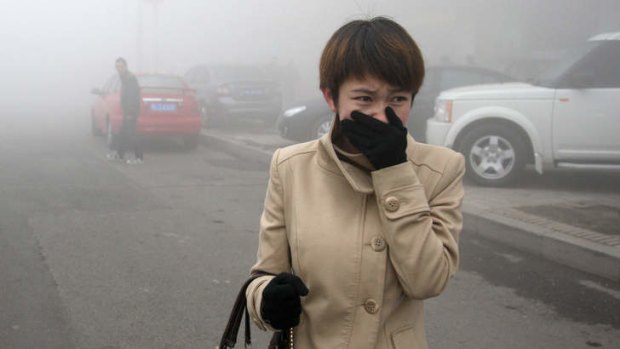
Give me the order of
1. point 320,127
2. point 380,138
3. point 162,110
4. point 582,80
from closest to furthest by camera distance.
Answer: point 380,138
point 582,80
point 320,127
point 162,110

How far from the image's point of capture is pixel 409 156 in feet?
5.71

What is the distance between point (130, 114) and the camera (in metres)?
11.6

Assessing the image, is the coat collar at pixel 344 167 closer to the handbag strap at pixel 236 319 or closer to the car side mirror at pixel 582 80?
the handbag strap at pixel 236 319

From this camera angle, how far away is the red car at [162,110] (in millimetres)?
12719

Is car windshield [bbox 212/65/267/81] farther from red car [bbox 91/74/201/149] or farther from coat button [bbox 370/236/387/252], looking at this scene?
coat button [bbox 370/236/387/252]

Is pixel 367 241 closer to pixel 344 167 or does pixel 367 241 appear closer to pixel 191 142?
pixel 344 167

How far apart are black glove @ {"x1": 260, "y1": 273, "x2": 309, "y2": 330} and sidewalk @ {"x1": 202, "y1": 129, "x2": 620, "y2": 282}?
14.4 feet

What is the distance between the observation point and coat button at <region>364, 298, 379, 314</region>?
1.65m

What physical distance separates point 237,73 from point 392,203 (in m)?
15.7

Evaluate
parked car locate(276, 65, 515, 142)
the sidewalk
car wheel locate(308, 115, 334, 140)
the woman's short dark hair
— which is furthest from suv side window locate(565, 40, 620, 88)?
the woman's short dark hair

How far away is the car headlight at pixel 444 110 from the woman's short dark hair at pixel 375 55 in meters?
7.39

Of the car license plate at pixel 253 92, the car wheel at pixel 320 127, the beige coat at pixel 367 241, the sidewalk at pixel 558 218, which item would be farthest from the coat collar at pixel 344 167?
the car license plate at pixel 253 92

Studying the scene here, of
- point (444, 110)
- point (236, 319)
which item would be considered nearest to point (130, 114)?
point (444, 110)

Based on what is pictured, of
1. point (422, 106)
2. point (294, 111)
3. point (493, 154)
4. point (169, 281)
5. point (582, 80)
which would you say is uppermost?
point (582, 80)
